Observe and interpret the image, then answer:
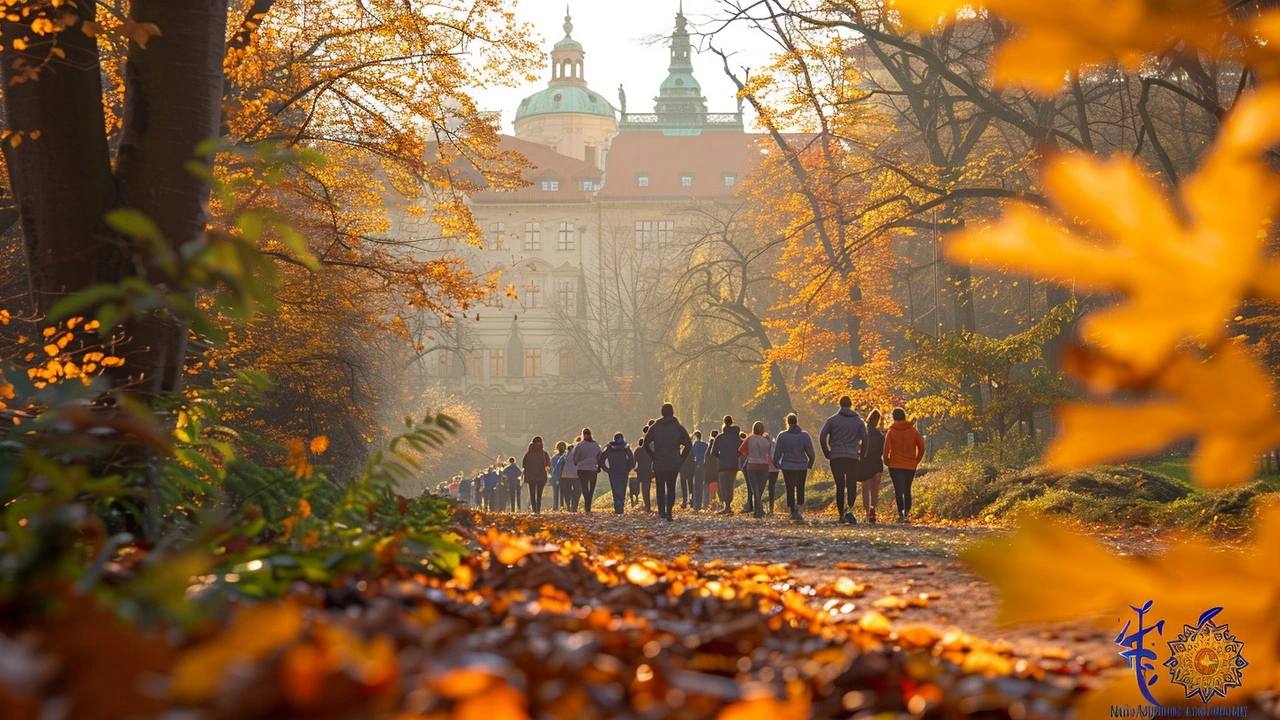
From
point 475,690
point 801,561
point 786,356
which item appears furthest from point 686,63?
point 475,690

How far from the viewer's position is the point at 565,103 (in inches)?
4252

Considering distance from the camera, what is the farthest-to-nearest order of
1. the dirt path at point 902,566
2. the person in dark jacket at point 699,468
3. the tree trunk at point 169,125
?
1. the person in dark jacket at point 699,468
2. the tree trunk at point 169,125
3. the dirt path at point 902,566

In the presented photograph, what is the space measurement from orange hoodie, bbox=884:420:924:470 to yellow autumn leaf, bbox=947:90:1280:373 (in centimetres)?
1353

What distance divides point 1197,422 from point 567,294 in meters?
83.0

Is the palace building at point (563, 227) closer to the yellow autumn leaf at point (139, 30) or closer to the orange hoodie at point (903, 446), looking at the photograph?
the orange hoodie at point (903, 446)

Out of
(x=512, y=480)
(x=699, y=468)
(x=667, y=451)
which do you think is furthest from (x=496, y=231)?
(x=667, y=451)

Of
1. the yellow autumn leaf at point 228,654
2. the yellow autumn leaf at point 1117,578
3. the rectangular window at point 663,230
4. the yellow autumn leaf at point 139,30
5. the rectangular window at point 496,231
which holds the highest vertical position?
the rectangular window at point 496,231

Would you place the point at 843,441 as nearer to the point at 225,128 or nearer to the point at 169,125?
the point at 225,128

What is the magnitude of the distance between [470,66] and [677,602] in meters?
12.2

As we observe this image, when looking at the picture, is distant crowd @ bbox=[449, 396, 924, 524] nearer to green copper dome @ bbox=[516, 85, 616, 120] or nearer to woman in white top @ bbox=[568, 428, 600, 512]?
Answer: woman in white top @ bbox=[568, 428, 600, 512]

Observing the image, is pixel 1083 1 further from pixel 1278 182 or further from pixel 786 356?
pixel 786 356

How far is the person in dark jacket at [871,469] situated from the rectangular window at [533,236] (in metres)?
72.7

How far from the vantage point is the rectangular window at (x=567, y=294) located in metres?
82.6

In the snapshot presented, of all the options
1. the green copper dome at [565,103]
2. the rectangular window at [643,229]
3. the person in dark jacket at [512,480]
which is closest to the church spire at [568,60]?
the green copper dome at [565,103]
